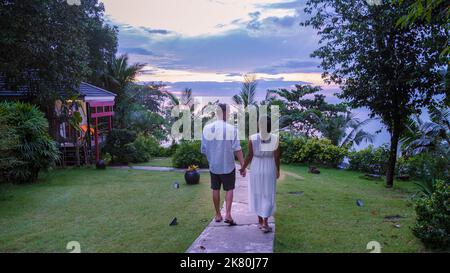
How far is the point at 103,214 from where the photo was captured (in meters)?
6.30

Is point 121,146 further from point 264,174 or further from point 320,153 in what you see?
point 264,174

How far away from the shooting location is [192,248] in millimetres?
4043

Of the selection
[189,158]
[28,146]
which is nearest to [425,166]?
[189,158]

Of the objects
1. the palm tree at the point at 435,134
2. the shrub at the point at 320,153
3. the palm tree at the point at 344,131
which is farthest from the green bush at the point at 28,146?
the palm tree at the point at 344,131

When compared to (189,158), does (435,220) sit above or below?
above

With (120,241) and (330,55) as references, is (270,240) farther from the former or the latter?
(330,55)

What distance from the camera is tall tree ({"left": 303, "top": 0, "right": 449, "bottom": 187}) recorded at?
7.98 metres

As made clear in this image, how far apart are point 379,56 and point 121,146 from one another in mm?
9866

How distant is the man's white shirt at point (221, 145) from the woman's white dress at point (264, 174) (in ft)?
1.02

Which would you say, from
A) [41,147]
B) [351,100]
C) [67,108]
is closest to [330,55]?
[351,100]

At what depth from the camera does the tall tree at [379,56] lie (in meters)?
7.98

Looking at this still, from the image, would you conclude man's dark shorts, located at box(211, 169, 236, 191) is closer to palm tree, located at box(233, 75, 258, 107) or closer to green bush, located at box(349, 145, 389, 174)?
green bush, located at box(349, 145, 389, 174)

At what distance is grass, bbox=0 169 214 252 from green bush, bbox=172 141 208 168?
2.34 metres

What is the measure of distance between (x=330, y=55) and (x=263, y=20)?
2.57 metres
